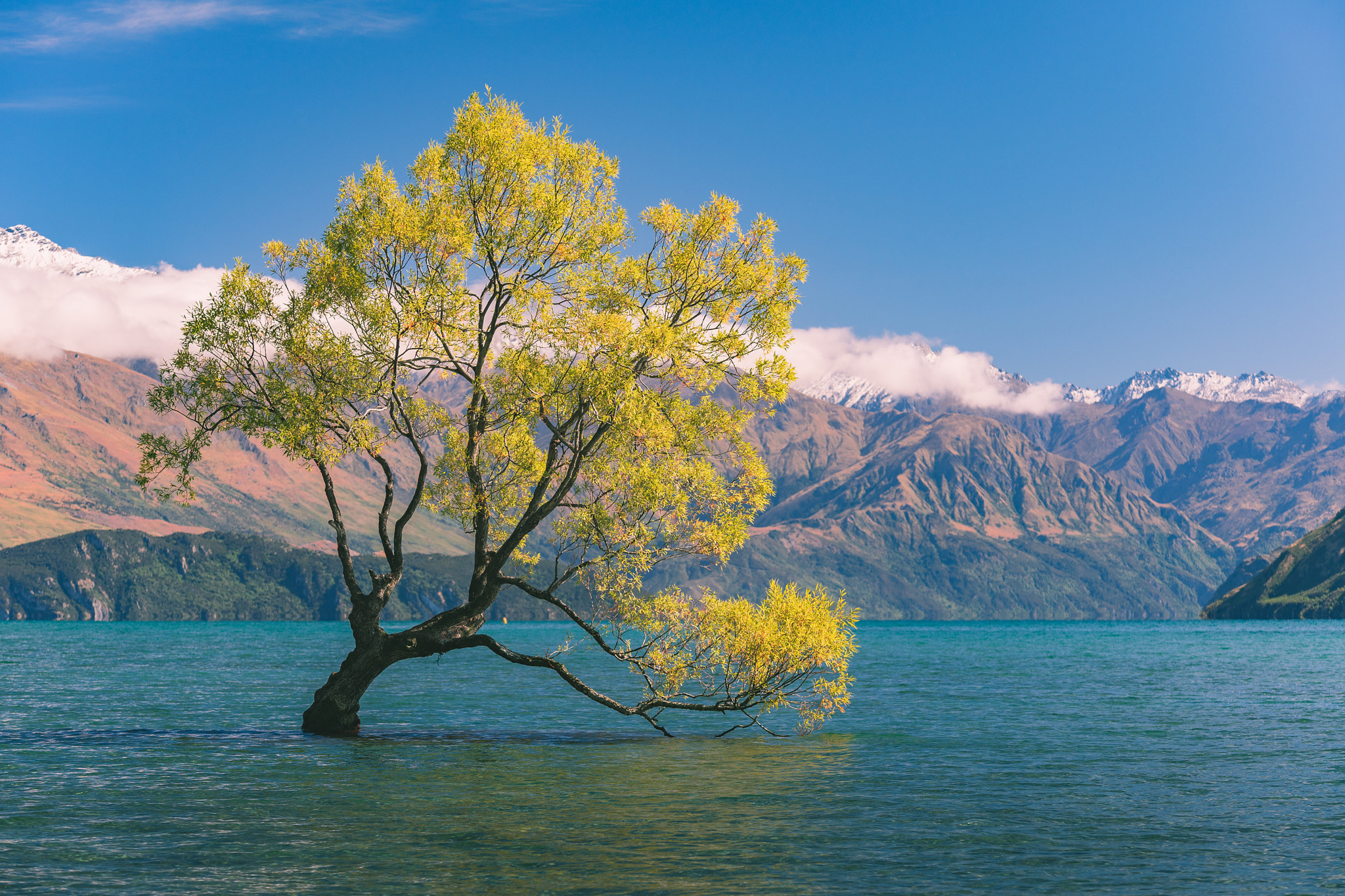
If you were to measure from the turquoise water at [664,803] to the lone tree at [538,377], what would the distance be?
649 centimetres

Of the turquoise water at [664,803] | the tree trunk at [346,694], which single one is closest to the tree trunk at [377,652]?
the tree trunk at [346,694]

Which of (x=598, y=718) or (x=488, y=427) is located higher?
(x=488, y=427)

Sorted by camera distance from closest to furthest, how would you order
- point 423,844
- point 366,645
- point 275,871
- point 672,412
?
point 275,871 < point 423,844 < point 672,412 < point 366,645

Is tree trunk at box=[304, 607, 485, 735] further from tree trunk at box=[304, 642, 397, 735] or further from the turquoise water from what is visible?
the turquoise water

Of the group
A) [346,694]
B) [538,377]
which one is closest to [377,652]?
[346,694]

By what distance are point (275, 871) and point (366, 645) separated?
20763 millimetres

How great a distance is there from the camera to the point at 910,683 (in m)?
104

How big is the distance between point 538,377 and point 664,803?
15.9 meters

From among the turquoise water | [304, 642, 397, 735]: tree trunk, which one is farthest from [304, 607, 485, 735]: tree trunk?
the turquoise water

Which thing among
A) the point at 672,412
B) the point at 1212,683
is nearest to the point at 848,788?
the point at 672,412

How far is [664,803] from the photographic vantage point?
110 feet

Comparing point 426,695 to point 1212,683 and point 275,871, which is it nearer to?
point 275,871

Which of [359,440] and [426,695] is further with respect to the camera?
[426,695]

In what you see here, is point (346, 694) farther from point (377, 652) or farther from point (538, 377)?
point (538, 377)
